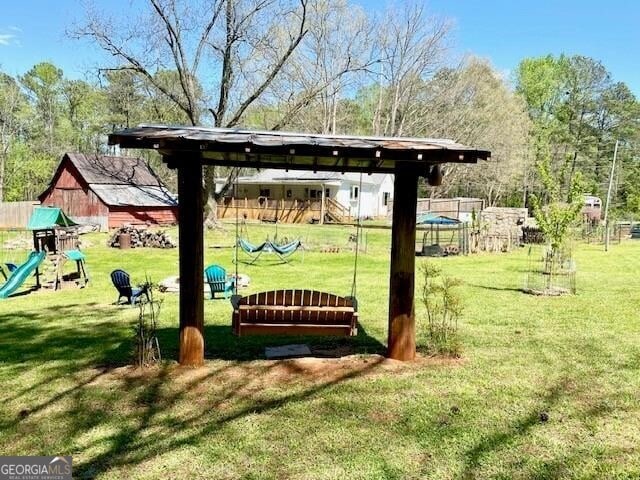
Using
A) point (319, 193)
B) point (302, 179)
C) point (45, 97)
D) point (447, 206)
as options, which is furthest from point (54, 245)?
point (45, 97)

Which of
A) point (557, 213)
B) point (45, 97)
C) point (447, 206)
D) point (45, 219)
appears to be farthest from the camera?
point (45, 97)

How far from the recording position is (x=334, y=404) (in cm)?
442

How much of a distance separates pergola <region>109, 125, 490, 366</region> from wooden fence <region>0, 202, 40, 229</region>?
2860cm

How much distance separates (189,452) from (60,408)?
152cm

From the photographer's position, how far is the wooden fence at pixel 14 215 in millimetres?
29547

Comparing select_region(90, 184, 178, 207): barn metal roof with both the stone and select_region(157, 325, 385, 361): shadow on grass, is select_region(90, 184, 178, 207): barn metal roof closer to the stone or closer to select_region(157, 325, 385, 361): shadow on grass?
select_region(157, 325, 385, 361): shadow on grass

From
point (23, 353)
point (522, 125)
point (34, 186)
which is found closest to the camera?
point (23, 353)

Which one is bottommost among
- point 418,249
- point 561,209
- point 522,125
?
point 418,249

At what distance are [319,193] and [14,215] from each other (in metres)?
18.9

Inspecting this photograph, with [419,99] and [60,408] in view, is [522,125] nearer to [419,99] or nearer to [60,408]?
[419,99]

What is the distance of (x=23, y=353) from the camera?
6141mm

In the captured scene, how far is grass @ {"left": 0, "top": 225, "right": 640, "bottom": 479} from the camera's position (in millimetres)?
3465

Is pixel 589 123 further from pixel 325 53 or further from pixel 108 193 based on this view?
pixel 108 193

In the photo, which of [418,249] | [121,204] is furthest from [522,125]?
[121,204]
